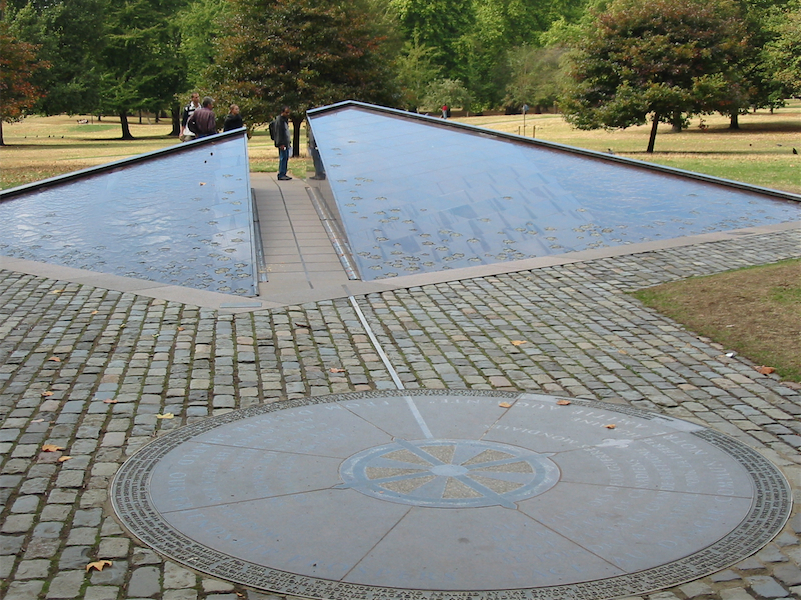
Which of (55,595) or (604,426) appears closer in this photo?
(55,595)

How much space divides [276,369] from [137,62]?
52855 mm

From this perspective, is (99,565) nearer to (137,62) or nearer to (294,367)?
(294,367)

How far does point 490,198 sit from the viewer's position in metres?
12.9

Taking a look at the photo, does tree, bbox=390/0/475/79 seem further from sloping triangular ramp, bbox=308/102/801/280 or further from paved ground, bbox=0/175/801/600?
paved ground, bbox=0/175/801/600

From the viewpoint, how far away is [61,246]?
1168 cm

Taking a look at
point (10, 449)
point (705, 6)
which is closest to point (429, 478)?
point (10, 449)

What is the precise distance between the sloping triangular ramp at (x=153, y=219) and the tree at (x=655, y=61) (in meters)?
16.7

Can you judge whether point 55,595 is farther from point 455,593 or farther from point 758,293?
point 758,293

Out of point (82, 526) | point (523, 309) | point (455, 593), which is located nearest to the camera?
point (455, 593)

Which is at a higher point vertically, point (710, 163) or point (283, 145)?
point (283, 145)

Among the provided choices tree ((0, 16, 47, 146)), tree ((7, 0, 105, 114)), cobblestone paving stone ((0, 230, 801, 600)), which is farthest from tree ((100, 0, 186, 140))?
cobblestone paving stone ((0, 230, 801, 600))

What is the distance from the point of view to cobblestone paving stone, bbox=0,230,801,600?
4031mm

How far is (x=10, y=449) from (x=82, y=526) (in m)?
1.35

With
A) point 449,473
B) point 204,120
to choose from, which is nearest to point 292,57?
point 204,120
